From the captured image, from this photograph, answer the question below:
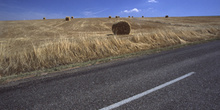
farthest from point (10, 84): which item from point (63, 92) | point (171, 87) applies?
point (171, 87)

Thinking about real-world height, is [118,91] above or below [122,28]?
below

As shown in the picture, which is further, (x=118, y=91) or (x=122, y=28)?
(x=122, y=28)

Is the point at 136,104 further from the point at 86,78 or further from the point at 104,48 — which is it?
the point at 104,48

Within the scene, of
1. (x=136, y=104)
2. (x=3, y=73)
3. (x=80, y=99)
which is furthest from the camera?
(x=3, y=73)

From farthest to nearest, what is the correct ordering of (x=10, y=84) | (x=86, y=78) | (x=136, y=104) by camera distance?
(x=86, y=78) → (x=10, y=84) → (x=136, y=104)

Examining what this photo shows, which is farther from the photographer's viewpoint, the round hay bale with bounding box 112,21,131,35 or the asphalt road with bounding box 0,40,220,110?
the round hay bale with bounding box 112,21,131,35

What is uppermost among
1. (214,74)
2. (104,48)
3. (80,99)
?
(104,48)

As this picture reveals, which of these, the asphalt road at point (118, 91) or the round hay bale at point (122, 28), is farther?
the round hay bale at point (122, 28)

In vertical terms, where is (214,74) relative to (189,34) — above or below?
below

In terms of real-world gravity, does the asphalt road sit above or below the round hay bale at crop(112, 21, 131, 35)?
below

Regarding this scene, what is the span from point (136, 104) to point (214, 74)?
3144mm

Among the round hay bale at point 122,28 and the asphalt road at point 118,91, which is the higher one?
the round hay bale at point 122,28

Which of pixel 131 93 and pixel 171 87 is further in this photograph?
pixel 171 87

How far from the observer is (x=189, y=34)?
45.8 ft
